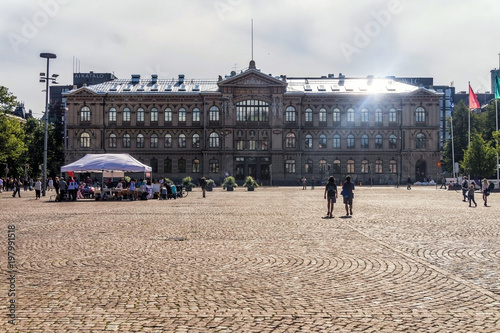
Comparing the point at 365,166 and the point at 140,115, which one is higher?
the point at 140,115

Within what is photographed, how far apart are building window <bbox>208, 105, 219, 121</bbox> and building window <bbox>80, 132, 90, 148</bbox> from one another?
65.5ft

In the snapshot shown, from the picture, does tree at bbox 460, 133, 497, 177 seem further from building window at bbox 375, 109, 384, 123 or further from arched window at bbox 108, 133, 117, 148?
arched window at bbox 108, 133, 117, 148

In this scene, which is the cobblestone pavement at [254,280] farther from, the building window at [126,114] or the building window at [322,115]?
the building window at [126,114]

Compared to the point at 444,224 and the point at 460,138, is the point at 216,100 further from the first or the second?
the point at 444,224

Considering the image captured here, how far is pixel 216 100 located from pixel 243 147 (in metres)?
8.69

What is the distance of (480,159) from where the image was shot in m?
68.4

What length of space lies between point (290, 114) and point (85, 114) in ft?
108

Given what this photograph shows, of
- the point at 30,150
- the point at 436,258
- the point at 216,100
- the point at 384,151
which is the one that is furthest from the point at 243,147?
the point at 436,258

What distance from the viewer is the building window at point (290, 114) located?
301 ft

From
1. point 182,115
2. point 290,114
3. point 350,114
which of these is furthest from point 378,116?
point 182,115

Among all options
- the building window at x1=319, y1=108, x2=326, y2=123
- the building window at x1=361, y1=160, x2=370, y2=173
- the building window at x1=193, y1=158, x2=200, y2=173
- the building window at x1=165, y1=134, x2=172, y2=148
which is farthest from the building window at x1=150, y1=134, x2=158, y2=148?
the building window at x1=361, y1=160, x2=370, y2=173

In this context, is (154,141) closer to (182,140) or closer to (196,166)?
(182,140)

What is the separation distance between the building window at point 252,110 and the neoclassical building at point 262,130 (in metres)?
0.16

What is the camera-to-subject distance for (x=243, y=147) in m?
91.9
